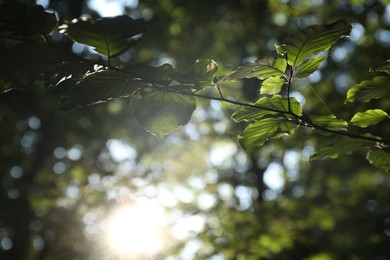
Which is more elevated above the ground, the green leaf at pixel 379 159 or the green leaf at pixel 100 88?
the green leaf at pixel 100 88

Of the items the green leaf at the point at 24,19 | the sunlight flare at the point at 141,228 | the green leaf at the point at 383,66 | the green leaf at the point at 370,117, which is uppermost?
the green leaf at the point at 24,19

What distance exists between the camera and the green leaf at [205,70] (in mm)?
931

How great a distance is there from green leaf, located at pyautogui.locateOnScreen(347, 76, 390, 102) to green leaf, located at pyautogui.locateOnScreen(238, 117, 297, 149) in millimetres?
219

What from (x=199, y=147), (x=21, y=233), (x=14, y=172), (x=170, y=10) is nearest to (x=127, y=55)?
(x=170, y=10)

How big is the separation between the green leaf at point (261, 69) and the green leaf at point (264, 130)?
15 cm

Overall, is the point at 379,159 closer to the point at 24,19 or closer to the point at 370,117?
the point at 370,117

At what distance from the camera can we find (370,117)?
1.16 m

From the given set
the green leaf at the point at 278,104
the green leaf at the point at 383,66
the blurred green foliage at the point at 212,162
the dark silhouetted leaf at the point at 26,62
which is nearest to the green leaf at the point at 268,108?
the green leaf at the point at 278,104

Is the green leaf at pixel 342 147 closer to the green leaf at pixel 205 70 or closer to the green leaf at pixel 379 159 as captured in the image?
the green leaf at pixel 379 159

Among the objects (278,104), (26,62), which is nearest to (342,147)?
(278,104)

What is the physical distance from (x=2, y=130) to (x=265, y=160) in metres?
7.04

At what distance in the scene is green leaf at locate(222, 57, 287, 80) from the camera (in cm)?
92

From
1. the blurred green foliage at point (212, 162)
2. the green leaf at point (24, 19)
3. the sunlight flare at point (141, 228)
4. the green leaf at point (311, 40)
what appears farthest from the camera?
the sunlight flare at point (141, 228)

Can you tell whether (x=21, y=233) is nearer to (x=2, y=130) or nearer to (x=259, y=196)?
(x=2, y=130)
